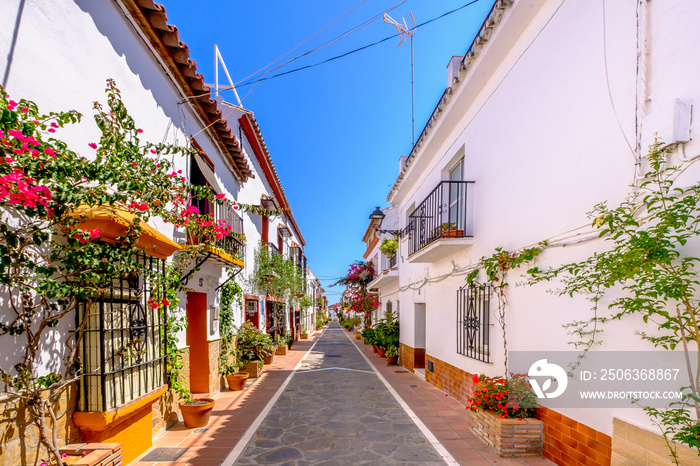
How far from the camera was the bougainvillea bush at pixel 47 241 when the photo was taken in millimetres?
2599

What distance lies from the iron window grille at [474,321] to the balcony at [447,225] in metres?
0.85

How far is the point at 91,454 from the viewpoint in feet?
11.1

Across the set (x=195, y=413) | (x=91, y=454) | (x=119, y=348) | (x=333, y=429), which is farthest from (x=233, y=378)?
(x=91, y=454)

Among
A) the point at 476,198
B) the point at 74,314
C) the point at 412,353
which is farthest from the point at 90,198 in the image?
the point at 412,353

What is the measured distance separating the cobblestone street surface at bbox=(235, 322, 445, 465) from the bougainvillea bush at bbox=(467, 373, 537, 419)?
0.94m

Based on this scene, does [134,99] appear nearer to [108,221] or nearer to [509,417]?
[108,221]

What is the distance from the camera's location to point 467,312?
7125mm

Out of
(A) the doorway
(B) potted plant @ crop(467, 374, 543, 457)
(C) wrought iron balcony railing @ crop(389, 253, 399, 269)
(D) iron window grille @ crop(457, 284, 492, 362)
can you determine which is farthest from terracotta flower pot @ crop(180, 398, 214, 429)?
(C) wrought iron balcony railing @ crop(389, 253, 399, 269)

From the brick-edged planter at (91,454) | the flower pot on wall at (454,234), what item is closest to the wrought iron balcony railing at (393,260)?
the flower pot on wall at (454,234)

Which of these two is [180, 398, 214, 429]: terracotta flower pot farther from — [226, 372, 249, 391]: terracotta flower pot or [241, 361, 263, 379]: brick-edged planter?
[241, 361, 263, 379]: brick-edged planter

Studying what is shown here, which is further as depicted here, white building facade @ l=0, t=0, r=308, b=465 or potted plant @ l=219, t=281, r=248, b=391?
potted plant @ l=219, t=281, r=248, b=391

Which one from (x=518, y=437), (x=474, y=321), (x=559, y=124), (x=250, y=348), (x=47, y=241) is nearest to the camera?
(x=47, y=241)

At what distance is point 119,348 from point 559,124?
550 cm

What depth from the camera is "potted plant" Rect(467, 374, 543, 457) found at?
15.6 feet
